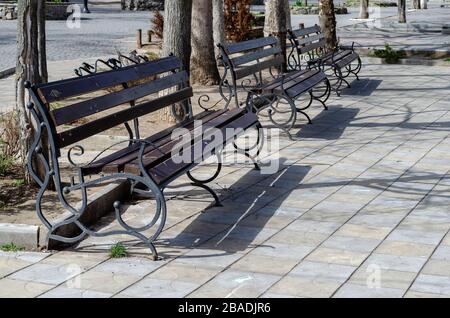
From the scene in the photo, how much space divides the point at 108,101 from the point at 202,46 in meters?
7.73

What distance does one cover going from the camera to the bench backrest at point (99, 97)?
21.1 ft

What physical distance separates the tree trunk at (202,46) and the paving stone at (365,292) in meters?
9.67

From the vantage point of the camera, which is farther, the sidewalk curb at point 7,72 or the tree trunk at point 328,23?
the tree trunk at point 328,23

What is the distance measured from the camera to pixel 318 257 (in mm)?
6328

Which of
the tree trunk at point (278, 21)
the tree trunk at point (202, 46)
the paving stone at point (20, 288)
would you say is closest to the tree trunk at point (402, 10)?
the tree trunk at point (278, 21)

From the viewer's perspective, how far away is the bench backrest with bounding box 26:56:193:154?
21.1ft

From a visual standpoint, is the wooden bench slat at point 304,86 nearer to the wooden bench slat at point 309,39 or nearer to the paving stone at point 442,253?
the wooden bench slat at point 309,39

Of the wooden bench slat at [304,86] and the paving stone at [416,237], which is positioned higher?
the wooden bench slat at [304,86]

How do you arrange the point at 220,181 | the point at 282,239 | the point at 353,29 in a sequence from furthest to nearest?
1. the point at 353,29
2. the point at 220,181
3. the point at 282,239

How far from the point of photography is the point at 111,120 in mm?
7340

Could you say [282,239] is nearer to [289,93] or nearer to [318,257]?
[318,257]

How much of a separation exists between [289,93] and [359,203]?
334 cm

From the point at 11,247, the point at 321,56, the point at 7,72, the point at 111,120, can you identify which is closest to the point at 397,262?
the point at 111,120
